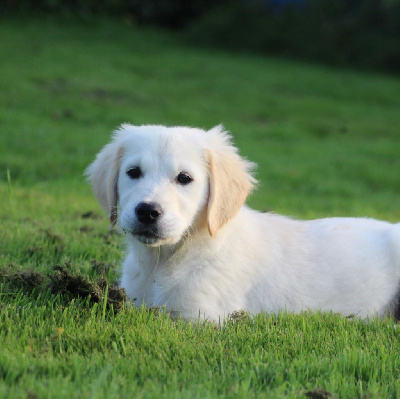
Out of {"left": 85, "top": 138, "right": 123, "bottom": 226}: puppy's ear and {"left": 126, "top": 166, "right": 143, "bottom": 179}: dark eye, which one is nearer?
{"left": 126, "top": 166, "right": 143, "bottom": 179}: dark eye

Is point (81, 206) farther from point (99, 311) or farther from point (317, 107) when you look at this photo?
point (317, 107)

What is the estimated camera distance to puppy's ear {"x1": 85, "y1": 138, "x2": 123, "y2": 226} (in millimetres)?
4129

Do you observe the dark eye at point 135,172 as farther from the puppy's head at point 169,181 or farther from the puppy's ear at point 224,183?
the puppy's ear at point 224,183

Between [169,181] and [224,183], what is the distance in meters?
0.40

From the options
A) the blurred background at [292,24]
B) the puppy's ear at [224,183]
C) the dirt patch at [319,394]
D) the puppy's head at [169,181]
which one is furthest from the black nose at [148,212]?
the blurred background at [292,24]

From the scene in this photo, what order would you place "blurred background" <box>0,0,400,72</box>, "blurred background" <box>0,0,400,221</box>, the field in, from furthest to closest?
"blurred background" <box>0,0,400,72</box> < "blurred background" <box>0,0,400,221</box> < the field

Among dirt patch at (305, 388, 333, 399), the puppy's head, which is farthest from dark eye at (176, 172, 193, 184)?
dirt patch at (305, 388, 333, 399)

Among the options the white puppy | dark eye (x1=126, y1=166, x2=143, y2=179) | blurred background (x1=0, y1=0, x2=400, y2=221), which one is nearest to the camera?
the white puppy

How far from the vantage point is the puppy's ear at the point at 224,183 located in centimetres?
391

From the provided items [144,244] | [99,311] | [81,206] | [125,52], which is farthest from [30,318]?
[125,52]

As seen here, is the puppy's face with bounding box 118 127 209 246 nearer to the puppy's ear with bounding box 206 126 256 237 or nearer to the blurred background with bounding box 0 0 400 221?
the puppy's ear with bounding box 206 126 256 237

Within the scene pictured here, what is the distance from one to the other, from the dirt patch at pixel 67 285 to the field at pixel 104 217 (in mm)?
12

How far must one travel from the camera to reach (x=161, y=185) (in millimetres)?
3717

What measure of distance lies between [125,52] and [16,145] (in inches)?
487
